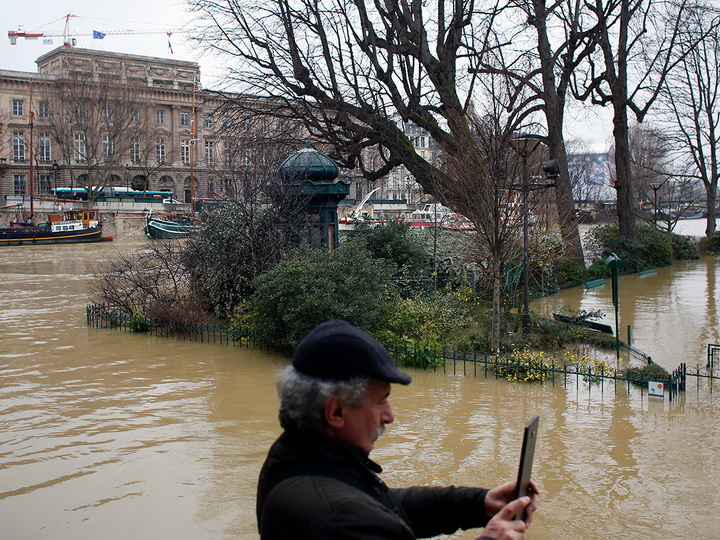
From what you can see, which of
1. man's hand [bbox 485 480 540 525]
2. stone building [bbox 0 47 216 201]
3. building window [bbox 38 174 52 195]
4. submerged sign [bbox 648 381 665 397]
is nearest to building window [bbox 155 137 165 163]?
stone building [bbox 0 47 216 201]

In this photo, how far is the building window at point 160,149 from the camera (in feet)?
279

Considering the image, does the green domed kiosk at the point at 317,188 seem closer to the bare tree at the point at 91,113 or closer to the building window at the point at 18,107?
the bare tree at the point at 91,113

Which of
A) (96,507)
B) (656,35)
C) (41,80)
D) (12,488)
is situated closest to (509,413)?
(96,507)

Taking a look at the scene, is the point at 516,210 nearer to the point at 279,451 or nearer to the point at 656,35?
the point at 279,451

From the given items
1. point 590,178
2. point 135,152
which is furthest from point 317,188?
point 590,178

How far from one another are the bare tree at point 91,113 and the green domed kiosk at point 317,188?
58078 millimetres

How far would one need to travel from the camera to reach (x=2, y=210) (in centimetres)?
6906

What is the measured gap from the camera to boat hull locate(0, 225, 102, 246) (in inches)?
2039

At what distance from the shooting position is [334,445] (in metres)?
2.41

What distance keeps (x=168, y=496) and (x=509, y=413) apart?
4585 mm

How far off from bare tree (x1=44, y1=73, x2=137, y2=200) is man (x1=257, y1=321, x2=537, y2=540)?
233 feet

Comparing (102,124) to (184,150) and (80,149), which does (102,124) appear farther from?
(184,150)

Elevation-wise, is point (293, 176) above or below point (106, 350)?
above

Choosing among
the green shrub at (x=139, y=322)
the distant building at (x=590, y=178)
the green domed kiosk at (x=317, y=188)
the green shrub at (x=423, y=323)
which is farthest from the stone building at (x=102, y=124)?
the green shrub at (x=423, y=323)
